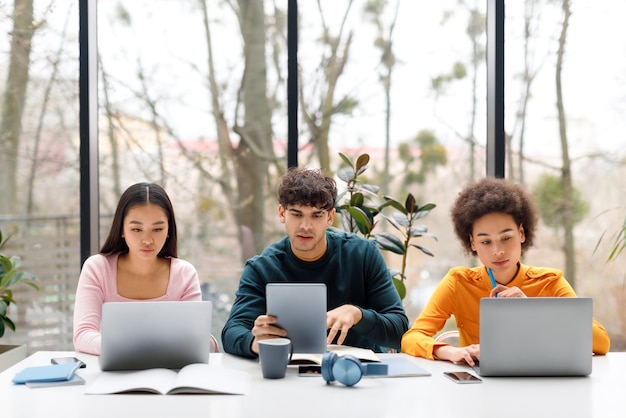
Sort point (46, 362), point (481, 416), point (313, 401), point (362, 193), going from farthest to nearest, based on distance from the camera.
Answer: point (362, 193)
point (46, 362)
point (313, 401)
point (481, 416)

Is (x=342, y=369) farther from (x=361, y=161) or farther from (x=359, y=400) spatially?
(x=361, y=161)

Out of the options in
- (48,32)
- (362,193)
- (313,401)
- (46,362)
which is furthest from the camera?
(48,32)

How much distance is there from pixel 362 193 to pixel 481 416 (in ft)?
6.14

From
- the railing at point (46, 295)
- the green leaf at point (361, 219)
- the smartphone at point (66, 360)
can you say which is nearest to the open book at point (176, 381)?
the smartphone at point (66, 360)

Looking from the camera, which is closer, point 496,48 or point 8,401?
point 8,401

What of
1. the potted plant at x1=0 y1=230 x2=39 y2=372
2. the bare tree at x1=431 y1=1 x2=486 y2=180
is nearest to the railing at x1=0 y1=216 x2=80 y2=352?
the potted plant at x1=0 y1=230 x2=39 y2=372

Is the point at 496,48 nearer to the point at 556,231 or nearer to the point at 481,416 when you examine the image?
the point at 556,231

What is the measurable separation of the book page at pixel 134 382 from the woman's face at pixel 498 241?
40.1 inches

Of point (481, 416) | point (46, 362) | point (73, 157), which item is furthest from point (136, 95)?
point (481, 416)

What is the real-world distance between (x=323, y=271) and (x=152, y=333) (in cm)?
73

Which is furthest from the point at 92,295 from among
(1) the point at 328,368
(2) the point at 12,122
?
(2) the point at 12,122

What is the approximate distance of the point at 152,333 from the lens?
1.63m

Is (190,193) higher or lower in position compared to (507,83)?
lower

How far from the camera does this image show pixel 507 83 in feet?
10.6
